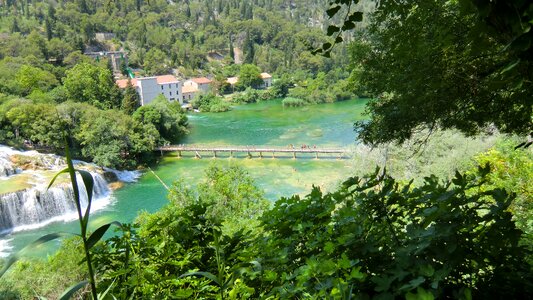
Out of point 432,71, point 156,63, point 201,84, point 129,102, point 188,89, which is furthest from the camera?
point 156,63

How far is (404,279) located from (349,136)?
73.5ft

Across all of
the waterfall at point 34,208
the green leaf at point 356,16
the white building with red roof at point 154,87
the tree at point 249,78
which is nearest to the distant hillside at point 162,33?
the tree at point 249,78

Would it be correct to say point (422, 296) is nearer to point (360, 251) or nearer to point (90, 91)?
point (360, 251)

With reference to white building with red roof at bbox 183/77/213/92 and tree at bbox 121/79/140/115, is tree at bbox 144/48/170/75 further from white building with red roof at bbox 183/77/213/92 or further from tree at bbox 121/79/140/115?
tree at bbox 121/79/140/115

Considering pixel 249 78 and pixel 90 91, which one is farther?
pixel 249 78

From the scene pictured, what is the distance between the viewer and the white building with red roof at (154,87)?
114 ft

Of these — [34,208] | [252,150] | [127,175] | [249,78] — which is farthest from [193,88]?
[34,208]

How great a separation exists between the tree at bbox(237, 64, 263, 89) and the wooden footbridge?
23.8m

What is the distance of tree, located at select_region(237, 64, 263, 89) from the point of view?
45.5 m

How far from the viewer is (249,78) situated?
45.7m

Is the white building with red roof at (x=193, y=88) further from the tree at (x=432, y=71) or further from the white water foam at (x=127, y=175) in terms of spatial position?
the tree at (x=432, y=71)

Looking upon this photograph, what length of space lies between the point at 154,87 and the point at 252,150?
1818cm

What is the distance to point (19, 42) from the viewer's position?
41.8 m

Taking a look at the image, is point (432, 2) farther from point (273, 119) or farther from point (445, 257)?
point (273, 119)
